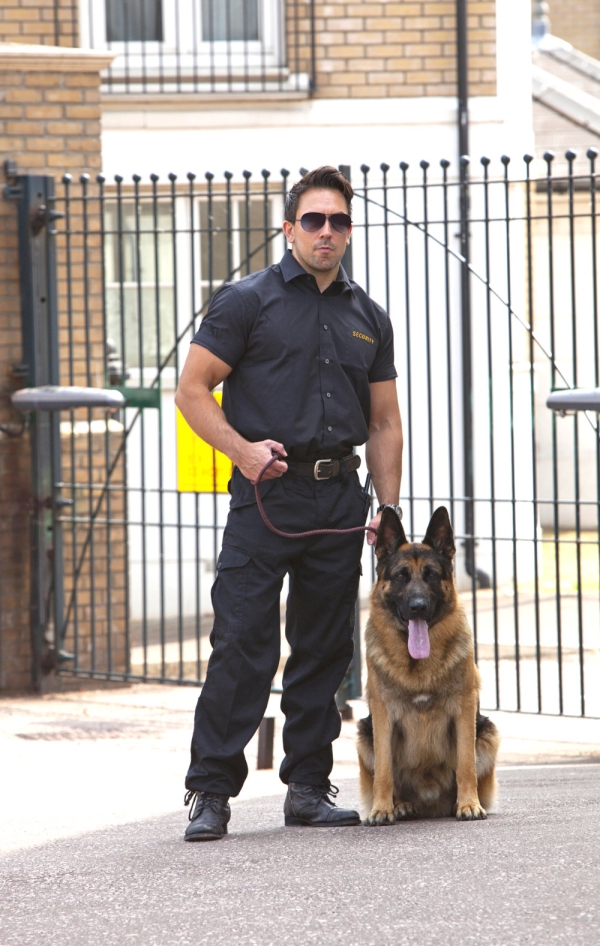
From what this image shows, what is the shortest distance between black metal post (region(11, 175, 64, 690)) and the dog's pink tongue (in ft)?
13.2

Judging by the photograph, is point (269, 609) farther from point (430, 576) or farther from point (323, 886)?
point (323, 886)

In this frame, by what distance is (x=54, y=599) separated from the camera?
307 inches

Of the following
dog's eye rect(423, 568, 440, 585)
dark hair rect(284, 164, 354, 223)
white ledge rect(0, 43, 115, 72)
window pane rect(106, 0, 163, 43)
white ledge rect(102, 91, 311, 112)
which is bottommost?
dog's eye rect(423, 568, 440, 585)

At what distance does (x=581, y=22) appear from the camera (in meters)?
27.1

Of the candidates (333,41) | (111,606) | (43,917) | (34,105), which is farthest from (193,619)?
(43,917)

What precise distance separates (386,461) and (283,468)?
0.57m

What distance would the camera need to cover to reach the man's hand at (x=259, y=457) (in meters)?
4.06

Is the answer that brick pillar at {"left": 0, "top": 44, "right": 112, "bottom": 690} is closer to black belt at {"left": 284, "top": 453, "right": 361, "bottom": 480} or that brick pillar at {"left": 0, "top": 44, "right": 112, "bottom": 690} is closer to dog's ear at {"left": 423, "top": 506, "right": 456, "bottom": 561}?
black belt at {"left": 284, "top": 453, "right": 361, "bottom": 480}

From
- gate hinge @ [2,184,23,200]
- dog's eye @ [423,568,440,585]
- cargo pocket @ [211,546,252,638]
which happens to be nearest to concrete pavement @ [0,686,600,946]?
cargo pocket @ [211,546,252,638]

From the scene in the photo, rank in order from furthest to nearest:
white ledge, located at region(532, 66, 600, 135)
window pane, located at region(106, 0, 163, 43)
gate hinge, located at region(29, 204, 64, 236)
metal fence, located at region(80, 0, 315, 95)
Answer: white ledge, located at region(532, 66, 600, 135)
window pane, located at region(106, 0, 163, 43)
metal fence, located at region(80, 0, 315, 95)
gate hinge, located at region(29, 204, 64, 236)

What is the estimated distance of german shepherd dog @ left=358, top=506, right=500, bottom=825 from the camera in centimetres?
425

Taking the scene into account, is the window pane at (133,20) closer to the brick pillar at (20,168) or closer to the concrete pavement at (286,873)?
the brick pillar at (20,168)

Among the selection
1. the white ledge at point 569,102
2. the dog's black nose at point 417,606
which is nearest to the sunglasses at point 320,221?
the dog's black nose at point 417,606

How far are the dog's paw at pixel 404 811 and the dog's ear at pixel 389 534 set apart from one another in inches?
33.9
